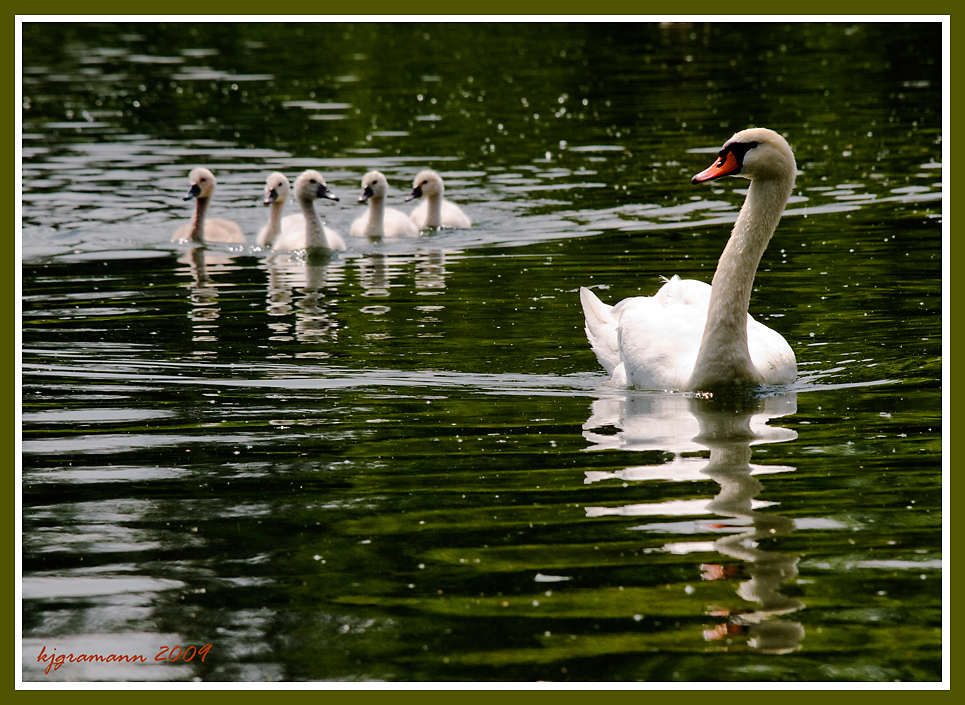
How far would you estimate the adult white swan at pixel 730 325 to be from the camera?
8.98 m

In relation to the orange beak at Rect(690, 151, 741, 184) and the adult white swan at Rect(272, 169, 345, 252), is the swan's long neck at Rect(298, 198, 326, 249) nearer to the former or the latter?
the adult white swan at Rect(272, 169, 345, 252)

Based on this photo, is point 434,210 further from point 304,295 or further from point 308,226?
point 304,295

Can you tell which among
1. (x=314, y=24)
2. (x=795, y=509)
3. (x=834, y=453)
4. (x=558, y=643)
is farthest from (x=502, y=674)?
(x=314, y=24)

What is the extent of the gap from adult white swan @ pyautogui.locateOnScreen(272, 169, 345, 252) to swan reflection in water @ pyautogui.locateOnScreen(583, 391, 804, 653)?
26.2 feet

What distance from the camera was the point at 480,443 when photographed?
8000 mm

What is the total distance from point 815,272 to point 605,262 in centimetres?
233

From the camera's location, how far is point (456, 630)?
537 centimetres

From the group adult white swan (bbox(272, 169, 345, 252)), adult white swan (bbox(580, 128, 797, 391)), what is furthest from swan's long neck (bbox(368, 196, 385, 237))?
adult white swan (bbox(580, 128, 797, 391))

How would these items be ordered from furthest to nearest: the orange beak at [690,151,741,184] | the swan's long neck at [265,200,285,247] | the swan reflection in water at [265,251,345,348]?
the swan's long neck at [265,200,285,247]
the swan reflection in water at [265,251,345,348]
the orange beak at [690,151,741,184]

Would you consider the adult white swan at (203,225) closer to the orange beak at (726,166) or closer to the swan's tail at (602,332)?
the swan's tail at (602,332)

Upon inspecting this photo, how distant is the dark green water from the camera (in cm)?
537

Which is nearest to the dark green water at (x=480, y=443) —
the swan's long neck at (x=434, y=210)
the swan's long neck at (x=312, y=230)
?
the swan's long neck at (x=312, y=230)

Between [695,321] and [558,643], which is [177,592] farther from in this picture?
[695,321]
